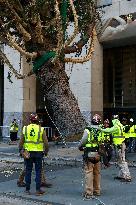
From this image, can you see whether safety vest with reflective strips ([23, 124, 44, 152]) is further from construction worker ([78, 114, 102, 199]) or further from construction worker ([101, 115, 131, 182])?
construction worker ([101, 115, 131, 182])

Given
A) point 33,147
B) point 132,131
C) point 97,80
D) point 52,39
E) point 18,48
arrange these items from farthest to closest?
point 97,80 < point 132,131 < point 52,39 < point 18,48 < point 33,147

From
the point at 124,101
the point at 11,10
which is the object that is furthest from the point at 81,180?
the point at 124,101

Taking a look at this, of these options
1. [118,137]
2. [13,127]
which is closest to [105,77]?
[13,127]

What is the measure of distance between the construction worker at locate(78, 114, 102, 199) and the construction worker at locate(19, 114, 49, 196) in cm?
97

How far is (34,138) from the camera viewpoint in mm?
9797

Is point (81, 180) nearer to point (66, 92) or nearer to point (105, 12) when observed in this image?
point (66, 92)

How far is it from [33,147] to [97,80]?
15677 millimetres

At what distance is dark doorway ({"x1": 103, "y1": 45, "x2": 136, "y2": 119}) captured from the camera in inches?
1025

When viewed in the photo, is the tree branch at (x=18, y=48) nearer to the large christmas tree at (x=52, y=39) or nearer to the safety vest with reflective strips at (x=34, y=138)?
the large christmas tree at (x=52, y=39)

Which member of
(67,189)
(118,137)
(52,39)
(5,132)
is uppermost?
(52,39)

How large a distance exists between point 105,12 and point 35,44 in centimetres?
874

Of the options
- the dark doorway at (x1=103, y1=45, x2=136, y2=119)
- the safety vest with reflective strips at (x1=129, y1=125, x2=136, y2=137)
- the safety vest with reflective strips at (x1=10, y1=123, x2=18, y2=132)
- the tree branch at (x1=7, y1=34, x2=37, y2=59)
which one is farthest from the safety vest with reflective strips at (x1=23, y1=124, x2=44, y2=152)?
the safety vest with reflective strips at (x1=10, y1=123, x2=18, y2=132)

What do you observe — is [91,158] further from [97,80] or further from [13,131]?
[13,131]

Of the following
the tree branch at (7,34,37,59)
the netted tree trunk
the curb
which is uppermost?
the tree branch at (7,34,37,59)
